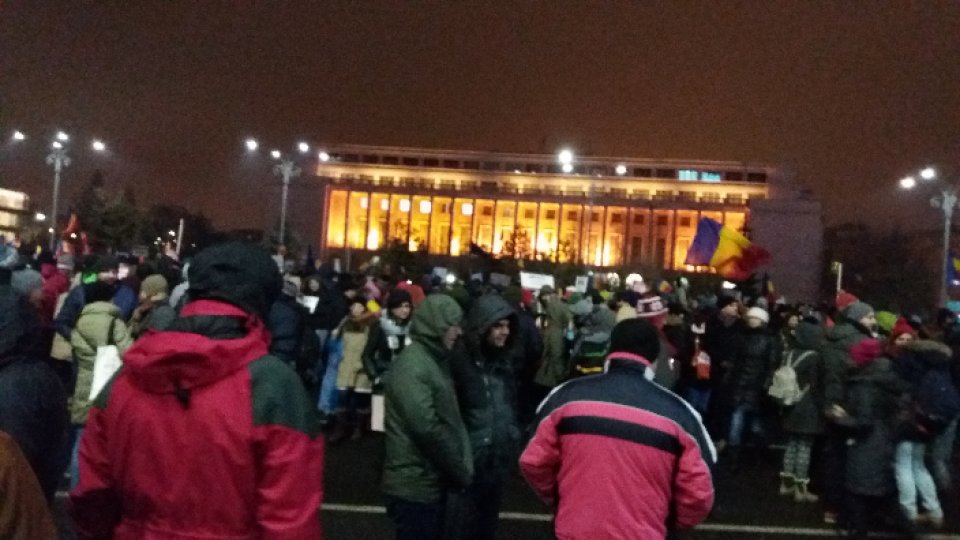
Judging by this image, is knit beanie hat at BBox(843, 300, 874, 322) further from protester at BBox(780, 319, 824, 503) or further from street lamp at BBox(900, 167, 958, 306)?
street lamp at BBox(900, 167, 958, 306)

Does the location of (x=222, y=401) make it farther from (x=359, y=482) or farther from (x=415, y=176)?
(x=415, y=176)

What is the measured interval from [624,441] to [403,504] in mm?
1600

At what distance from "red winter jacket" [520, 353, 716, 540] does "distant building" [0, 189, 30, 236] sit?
1964 cm

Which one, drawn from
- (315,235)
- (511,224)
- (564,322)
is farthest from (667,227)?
(564,322)

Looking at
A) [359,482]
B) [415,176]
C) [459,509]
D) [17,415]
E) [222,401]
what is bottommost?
[359,482]

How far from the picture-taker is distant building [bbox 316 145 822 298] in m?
88.3

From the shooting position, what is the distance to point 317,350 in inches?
420

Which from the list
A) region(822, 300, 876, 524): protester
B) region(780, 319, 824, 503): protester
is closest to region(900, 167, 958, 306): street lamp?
region(780, 319, 824, 503): protester

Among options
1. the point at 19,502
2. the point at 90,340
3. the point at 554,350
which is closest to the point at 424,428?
the point at 19,502

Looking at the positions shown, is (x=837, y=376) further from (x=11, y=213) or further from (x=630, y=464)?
(x=11, y=213)

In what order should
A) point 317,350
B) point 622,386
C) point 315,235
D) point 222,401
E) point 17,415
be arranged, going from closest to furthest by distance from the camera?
point 222,401 < point 17,415 < point 622,386 < point 317,350 < point 315,235

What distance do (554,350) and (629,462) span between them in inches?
310

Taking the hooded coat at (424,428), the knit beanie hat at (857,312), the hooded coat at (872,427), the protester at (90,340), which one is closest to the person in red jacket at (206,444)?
the hooded coat at (424,428)

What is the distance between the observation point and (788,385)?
30.1 feet
